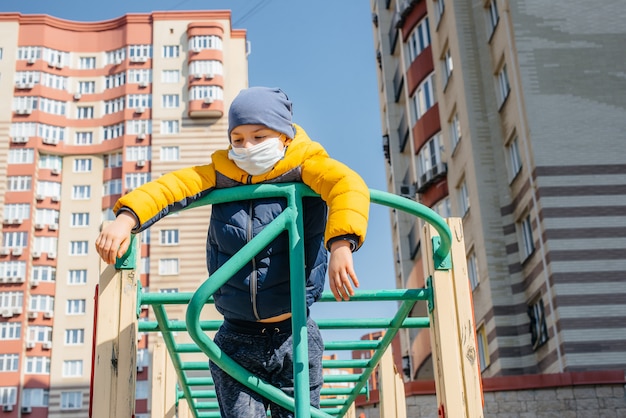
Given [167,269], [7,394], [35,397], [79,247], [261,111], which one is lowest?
[261,111]

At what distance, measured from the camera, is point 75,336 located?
182 ft

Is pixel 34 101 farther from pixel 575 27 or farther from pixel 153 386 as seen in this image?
pixel 153 386

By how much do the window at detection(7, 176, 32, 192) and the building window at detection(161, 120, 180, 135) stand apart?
9.21m

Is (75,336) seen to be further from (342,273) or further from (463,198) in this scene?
(342,273)

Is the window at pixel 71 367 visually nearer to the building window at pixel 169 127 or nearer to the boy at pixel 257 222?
the building window at pixel 169 127

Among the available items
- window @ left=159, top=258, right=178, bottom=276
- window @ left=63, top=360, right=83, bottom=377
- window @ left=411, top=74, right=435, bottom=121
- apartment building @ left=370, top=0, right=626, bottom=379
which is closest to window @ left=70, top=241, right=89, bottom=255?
window @ left=159, top=258, right=178, bottom=276

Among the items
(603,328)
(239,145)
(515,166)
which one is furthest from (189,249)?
(239,145)

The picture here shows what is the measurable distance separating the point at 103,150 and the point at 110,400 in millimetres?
57367

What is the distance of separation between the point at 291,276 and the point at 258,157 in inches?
21.2

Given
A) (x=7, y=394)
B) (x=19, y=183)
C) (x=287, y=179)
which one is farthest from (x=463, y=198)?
(x=19, y=183)

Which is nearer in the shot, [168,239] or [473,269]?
[473,269]

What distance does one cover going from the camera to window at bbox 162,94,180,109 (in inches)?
2331

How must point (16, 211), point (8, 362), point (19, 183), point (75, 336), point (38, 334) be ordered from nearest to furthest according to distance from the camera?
point (8, 362)
point (38, 334)
point (75, 336)
point (16, 211)
point (19, 183)

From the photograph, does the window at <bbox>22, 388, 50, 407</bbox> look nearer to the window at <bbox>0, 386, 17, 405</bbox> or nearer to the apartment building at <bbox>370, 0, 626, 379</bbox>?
the window at <bbox>0, 386, 17, 405</bbox>
